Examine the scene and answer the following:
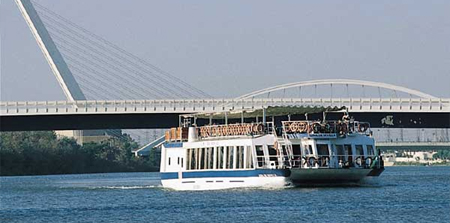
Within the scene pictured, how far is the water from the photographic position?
49.3 meters

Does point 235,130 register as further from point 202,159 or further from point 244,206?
point 244,206

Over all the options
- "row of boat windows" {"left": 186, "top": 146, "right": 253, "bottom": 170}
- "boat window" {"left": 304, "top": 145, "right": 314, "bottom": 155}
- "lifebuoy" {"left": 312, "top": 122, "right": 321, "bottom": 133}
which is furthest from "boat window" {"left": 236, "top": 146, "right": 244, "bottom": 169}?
"lifebuoy" {"left": 312, "top": 122, "right": 321, "bottom": 133}

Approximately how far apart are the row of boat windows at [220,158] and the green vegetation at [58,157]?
70479 mm

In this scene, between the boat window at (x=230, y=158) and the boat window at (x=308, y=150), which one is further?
the boat window at (x=230, y=158)

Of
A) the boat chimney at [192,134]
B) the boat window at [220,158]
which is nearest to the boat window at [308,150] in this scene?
the boat window at [220,158]

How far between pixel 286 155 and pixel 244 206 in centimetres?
1137

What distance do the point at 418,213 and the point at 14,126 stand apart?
64.9 meters

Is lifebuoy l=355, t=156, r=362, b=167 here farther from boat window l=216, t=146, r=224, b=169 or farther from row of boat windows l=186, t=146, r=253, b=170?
Result: boat window l=216, t=146, r=224, b=169

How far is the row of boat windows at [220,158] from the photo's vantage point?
65812 millimetres

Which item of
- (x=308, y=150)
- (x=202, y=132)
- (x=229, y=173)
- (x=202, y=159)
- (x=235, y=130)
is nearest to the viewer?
(x=308, y=150)

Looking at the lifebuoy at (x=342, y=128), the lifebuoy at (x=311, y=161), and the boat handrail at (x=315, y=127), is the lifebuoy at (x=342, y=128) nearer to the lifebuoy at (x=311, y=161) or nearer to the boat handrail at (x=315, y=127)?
the boat handrail at (x=315, y=127)

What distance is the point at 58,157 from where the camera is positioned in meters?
150

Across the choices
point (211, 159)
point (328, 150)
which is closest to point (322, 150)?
point (328, 150)

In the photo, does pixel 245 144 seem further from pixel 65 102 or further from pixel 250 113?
pixel 65 102
